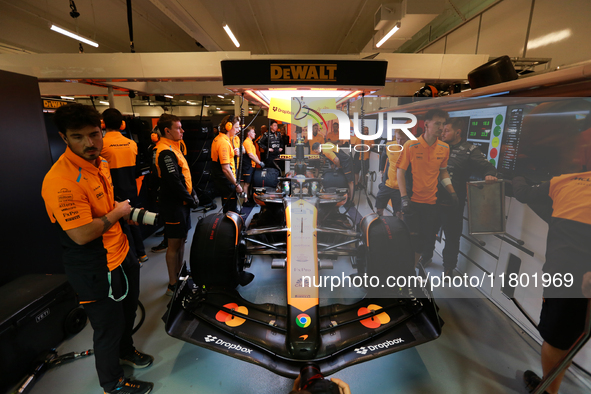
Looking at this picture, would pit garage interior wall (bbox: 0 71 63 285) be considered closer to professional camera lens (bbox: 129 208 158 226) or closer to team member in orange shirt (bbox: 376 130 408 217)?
professional camera lens (bbox: 129 208 158 226)

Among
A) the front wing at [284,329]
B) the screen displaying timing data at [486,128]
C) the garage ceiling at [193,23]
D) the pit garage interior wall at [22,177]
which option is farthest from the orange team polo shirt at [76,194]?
the garage ceiling at [193,23]

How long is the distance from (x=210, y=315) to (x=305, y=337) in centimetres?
63

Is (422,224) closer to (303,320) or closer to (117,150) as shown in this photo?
(303,320)

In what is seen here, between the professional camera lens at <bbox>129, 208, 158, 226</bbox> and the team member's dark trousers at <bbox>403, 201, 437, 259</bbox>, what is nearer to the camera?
the professional camera lens at <bbox>129, 208, 158, 226</bbox>

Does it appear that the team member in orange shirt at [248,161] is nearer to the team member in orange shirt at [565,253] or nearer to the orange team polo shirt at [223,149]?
the orange team polo shirt at [223,149]

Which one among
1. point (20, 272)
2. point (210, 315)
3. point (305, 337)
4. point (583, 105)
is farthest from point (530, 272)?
point (20, 272)

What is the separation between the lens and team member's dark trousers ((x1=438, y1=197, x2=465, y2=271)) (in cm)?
192

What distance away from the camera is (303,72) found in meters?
1.29

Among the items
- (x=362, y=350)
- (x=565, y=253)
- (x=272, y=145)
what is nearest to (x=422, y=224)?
(x=565, y=253)

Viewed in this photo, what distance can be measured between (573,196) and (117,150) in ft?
9.93

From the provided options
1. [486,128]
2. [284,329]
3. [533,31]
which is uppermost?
[533,31]

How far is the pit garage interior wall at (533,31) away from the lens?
2230 mm

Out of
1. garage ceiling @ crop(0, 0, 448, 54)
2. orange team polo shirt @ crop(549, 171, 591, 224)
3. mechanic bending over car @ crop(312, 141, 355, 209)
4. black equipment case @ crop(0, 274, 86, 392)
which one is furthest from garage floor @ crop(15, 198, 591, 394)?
garage ceiling @ crop(0, 0, 448, 54)

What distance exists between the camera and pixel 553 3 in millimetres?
2502
